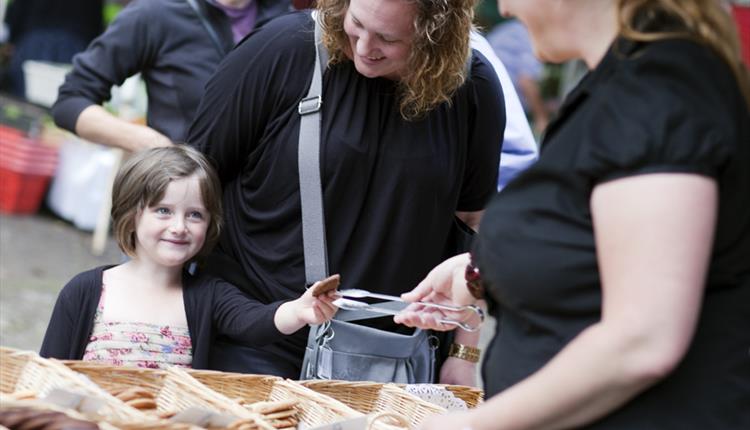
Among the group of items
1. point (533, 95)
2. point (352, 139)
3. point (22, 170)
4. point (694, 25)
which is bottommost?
point (533, 95)

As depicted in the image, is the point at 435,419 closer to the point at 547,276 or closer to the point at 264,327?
the point at 547,276

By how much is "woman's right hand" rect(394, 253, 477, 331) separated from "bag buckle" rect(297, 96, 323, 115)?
0.57 metres

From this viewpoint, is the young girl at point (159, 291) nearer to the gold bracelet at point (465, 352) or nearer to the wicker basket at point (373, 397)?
the wicker basket at point (373, 397)

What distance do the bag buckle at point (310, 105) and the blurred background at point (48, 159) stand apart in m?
3.08

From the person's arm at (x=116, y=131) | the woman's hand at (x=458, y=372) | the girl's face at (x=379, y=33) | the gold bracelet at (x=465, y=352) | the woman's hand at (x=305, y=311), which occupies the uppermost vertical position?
the girl's face at (x=379, y=33)

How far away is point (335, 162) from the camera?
253 cm

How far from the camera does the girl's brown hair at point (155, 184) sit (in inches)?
105

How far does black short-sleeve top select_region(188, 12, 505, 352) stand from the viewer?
8.38 ft

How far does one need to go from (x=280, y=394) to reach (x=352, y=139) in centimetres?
65

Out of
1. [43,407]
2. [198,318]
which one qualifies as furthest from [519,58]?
[43,407]

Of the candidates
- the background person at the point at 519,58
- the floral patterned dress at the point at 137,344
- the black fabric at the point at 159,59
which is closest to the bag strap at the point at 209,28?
the black fabric at the point at 159,59

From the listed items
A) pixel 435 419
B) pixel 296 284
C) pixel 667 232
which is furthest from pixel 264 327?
pixel 667 232

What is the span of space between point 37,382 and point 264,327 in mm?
697

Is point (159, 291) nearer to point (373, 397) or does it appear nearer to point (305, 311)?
point (305, 311)
